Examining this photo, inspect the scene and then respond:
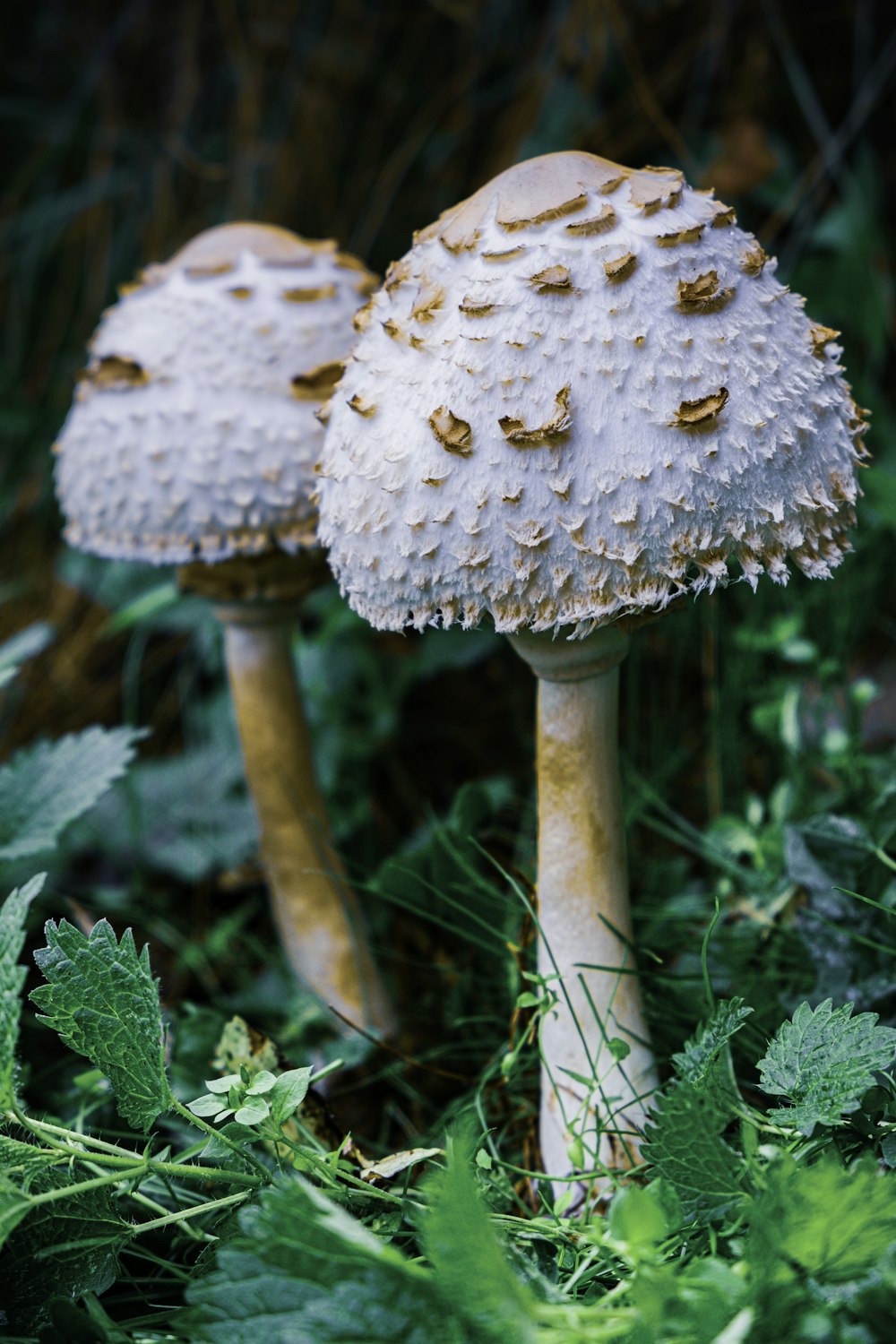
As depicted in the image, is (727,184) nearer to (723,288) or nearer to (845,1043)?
(723,288)

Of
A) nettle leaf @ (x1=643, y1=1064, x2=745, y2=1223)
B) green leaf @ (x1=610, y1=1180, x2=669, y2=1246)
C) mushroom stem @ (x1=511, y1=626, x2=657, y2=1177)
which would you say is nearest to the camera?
green leaf @ (x1=610, y1=1180, x2=669, y2=1246)

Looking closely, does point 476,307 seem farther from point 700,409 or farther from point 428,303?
point 700,409

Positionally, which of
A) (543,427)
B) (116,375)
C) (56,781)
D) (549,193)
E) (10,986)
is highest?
(549,193)

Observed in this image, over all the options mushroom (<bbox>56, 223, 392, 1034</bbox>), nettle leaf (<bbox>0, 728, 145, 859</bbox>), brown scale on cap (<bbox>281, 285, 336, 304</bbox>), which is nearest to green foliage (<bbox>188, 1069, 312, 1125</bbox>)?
nettle leaf (<bbox>0, 728, 145, 859</bbox>)

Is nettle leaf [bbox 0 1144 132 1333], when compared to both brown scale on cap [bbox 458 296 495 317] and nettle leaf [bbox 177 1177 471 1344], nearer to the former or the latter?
nettle leaf [bbox 177 1177 471 1344]

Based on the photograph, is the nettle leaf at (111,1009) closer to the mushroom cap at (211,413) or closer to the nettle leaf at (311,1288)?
the nettle leaf at (311,1288)

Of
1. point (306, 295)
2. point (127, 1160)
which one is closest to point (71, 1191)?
point (127, 1160)
